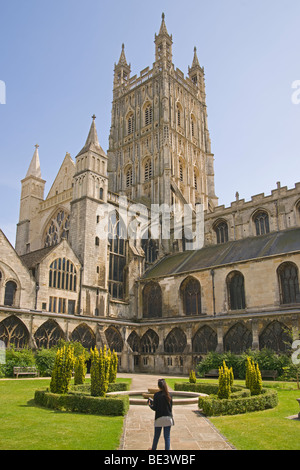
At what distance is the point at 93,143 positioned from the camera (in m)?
40.8

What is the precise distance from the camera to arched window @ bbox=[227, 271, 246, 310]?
108 feet

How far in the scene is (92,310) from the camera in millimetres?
35625

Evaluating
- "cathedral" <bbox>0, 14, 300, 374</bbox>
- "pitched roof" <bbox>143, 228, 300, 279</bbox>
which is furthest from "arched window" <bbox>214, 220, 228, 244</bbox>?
"pitched roof" <bbox>143, 228, 300, 279</bbox>

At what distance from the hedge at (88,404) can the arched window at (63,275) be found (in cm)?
2025

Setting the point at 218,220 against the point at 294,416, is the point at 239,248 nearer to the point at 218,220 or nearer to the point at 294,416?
the point at 218,220

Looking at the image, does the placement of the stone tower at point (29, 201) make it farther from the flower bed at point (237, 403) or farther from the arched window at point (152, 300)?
the flower bed at point (237, 403)

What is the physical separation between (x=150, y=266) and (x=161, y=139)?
21259 millimetres

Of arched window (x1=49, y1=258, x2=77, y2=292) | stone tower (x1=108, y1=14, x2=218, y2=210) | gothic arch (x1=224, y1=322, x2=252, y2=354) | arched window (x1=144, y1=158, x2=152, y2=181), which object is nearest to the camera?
gothic arch (x1=224, y1=322, x2=252, y2=354)

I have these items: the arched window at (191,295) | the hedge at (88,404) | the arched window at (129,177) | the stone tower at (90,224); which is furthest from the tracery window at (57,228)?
the hedge at (88,404)

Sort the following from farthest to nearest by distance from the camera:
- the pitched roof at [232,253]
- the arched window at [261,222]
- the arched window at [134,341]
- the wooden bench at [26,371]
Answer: the arched window at [261,222]
the arched window at [134,341]
the pitched roof at [232,253]
the wooden bench at [26,371]

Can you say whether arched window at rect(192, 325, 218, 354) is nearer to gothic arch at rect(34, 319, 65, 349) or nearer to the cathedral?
the cathedral

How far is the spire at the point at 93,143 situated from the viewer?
40312 mm

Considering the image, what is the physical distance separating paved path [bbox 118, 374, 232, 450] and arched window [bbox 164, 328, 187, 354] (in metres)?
20.7
